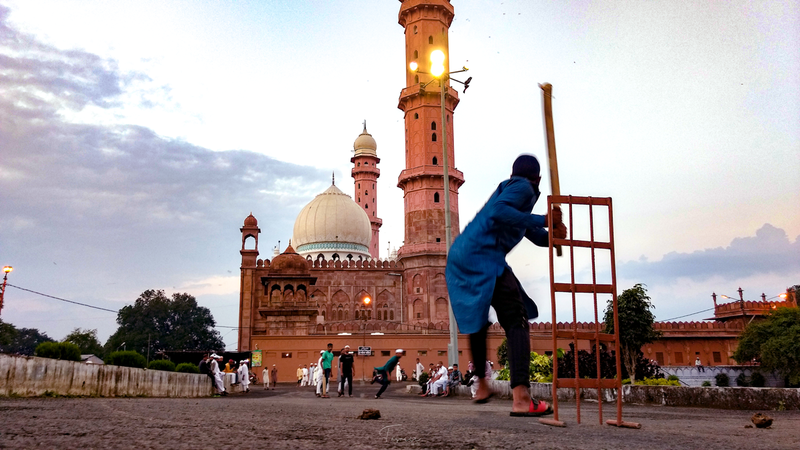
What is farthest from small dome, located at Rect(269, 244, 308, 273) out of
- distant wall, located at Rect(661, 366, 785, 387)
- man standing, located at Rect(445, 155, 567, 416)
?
man standing, located at Rect(445, 155, 567, 416)

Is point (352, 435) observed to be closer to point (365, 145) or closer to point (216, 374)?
point (216, 374)

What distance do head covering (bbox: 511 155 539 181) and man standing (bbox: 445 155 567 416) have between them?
64 mm

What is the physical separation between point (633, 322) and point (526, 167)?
1741cm

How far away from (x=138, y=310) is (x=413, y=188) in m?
35.9

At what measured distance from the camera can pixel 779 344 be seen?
19.5 metres

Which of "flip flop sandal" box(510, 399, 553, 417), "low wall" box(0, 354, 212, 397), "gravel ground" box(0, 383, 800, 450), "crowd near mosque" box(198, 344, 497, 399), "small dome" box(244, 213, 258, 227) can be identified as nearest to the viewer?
"gravel ground" box(0, 383, 800, 450)

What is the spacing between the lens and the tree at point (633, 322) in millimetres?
20031

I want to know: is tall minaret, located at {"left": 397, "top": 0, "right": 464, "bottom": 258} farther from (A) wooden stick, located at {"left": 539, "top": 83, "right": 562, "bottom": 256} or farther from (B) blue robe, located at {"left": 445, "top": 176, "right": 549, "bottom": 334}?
(B) blue robe, located at {"left": 445, "top": 176, "right": 549, "bottom": 334}

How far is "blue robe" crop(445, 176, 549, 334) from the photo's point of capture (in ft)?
14.3

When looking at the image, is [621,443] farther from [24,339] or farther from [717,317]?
[24,339]

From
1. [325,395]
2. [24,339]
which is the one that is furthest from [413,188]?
[24,339]

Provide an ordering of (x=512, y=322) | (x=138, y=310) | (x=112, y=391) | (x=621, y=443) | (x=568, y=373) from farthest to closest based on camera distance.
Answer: (x=138, y=310), (x=568, y=373), (x=112, y=391), (x=512, y=322), (x=621, y=443)

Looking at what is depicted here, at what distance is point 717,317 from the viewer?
4669 centimetres

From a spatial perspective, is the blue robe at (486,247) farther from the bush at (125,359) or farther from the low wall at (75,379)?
the bush at (125,359)
